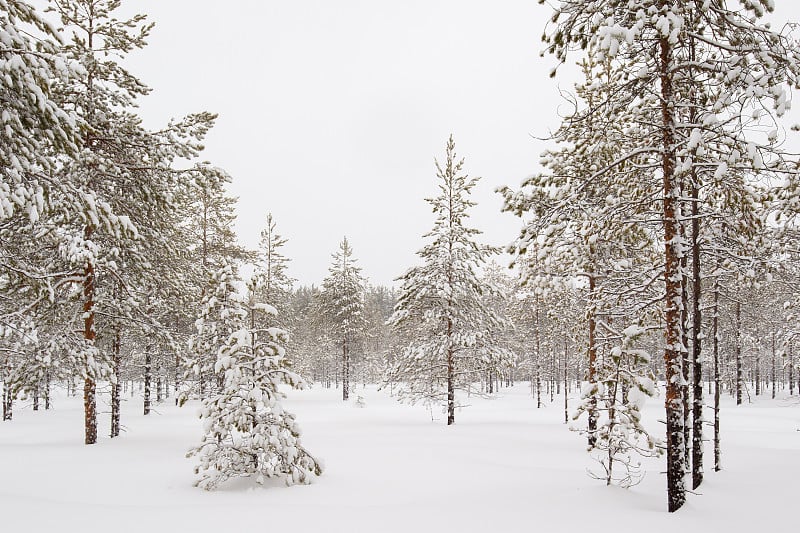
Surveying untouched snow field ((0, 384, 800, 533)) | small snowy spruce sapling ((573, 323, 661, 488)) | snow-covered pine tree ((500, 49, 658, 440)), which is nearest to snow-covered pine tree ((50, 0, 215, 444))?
untouched snow field ((0, 384, 800, 533))

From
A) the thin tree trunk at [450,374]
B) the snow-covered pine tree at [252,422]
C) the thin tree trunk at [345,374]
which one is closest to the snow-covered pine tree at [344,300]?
the thin tree trunk at [345,374]

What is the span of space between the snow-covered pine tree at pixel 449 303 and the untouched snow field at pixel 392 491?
14.4ft

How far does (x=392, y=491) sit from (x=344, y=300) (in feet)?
100

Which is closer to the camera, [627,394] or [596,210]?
[627,394]

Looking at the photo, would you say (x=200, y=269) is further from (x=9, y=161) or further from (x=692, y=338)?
(x=692, y=338)

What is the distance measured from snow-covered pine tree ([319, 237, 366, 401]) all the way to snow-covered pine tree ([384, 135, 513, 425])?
1690 centimetres

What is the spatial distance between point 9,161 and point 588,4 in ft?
30.2

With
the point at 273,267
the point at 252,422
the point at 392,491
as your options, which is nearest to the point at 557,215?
the point at 392,491

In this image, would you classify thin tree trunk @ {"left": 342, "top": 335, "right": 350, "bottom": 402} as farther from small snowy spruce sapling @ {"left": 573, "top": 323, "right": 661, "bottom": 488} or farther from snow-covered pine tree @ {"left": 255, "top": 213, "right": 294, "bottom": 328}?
small snowy spruce sapling @ {"left": 573, "top": 323, "right": 661, "bottom": 488}

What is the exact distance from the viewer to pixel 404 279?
23094 mm

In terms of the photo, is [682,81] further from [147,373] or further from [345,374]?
[345,374]

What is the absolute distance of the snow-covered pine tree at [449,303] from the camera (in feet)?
Answer: 72.0

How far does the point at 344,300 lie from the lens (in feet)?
132

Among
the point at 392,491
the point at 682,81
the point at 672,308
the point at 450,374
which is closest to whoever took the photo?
the point at 672,308
